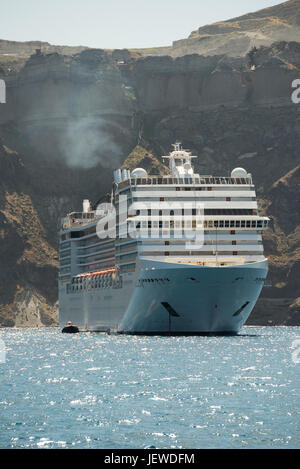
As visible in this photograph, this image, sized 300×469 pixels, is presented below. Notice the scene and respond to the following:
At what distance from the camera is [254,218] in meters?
107

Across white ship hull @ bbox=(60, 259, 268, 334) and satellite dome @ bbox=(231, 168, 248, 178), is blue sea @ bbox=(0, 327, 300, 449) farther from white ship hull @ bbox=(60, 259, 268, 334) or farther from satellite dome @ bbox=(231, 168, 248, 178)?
satellite dome @ bbox=(231, 168, 248, 178)

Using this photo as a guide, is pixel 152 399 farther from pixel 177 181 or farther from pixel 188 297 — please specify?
pixel 177 181

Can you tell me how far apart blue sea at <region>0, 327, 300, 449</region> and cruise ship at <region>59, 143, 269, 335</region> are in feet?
43.9

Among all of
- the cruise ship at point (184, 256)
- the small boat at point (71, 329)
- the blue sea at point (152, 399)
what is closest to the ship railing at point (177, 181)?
the cruise ship at point (184, 256)

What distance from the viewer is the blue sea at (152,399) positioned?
135 ft

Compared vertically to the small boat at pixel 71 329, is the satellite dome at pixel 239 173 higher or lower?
higher

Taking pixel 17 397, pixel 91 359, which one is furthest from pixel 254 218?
pixel 17 397

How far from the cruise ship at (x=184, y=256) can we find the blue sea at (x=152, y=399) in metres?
13.4

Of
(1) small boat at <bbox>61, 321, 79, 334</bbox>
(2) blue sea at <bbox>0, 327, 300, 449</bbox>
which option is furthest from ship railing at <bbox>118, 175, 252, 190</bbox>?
(1) small boat at <bbox>61, 321, 79, 334</bbox>

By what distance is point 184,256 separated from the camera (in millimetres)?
104375

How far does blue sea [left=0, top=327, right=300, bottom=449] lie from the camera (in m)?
41.2

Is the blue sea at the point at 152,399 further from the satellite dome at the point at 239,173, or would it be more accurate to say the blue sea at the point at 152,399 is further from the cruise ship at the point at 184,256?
the satellite dome at the point at 239,173

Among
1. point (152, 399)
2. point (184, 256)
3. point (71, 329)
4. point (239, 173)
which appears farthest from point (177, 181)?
point (152, 399)
